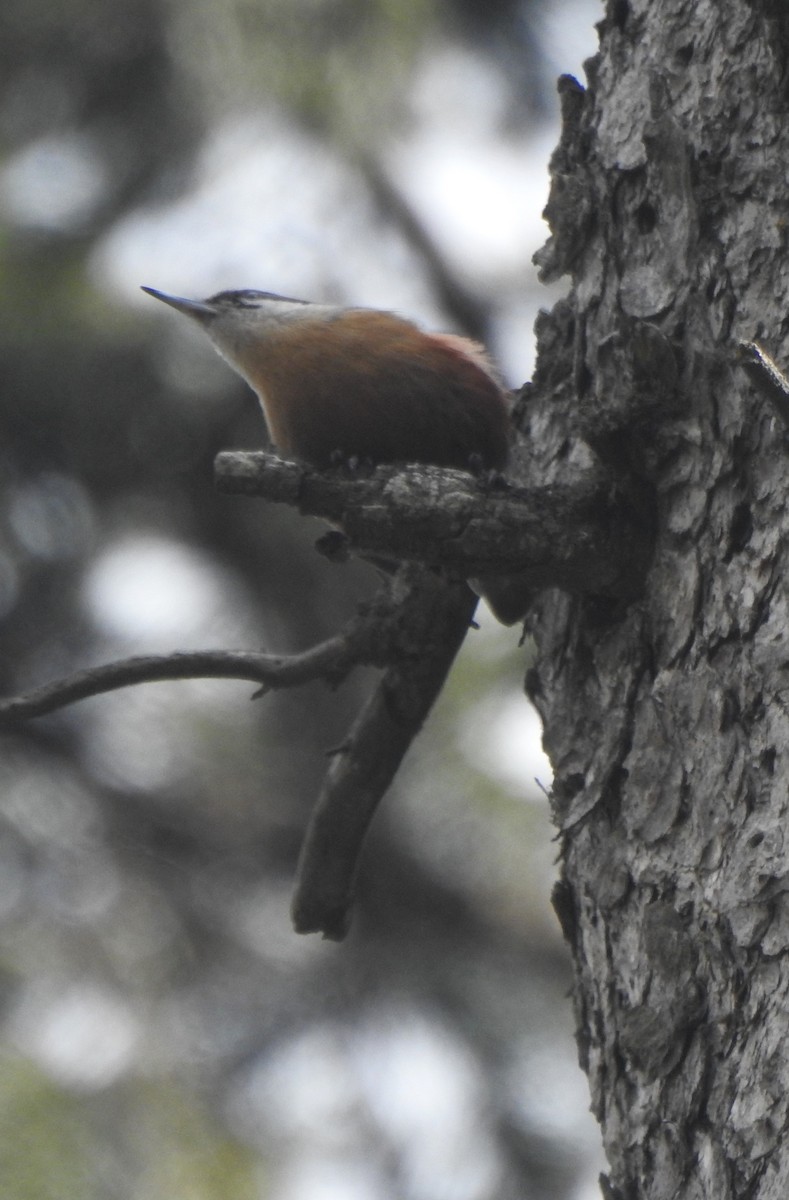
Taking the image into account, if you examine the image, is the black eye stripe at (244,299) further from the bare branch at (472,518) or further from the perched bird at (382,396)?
the bare branch at (472,518)

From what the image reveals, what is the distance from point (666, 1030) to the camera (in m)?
1.77

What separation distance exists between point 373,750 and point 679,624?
0.67 m

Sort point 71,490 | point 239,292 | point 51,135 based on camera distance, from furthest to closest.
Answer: point 51,135 < point 71,490 < point 239,292

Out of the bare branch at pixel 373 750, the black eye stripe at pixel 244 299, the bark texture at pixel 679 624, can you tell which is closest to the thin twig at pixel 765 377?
the bark texture at pixel 679 624

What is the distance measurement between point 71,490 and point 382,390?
192 centimetres

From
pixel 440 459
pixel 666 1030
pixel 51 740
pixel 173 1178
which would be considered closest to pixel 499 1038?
pixel 173 1178

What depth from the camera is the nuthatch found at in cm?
302

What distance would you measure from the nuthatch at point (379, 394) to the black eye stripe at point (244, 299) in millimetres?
568

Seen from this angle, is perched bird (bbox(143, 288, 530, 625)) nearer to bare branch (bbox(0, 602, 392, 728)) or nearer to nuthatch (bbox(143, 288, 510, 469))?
nuthatch (bbox(143, 288, 510, 469))

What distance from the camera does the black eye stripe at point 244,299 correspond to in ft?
12.9

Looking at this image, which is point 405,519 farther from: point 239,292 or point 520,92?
point 520,92

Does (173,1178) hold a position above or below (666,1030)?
above

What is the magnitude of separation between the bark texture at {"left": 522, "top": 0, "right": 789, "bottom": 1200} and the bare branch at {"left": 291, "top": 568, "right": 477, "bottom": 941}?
0.16 meters

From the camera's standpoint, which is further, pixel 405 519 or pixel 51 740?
pixel 51 740
